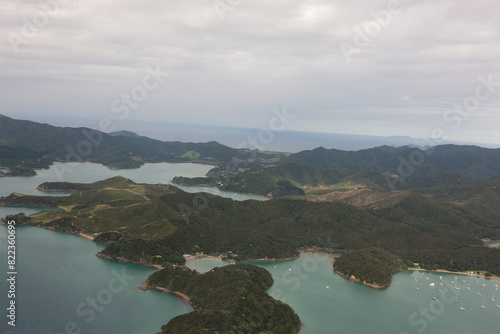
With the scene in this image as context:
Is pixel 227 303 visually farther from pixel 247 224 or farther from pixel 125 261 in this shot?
pixel 247 224

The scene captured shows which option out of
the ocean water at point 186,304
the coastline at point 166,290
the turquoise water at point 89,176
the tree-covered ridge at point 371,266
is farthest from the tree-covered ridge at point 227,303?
the turquoise water at point 89,176

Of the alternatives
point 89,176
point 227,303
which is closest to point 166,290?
point 227,303

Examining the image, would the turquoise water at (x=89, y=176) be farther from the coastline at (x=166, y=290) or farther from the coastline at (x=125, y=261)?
the coastline at (x=166, y=290)

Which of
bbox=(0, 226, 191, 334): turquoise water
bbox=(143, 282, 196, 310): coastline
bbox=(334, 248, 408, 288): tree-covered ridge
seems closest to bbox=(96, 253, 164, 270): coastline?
bbox=(0, 226, 191, 334): turquoise water

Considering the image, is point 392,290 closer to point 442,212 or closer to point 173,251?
point 173,251

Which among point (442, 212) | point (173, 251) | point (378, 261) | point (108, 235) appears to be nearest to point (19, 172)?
point (108, 235)
